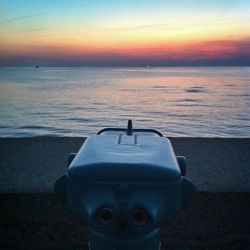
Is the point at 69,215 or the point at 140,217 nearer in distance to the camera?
the point at 140,217

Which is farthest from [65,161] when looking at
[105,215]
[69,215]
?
[105,215]

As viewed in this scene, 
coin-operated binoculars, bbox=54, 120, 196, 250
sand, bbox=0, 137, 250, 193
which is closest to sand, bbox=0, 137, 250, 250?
sand, bbox=0, 137, 250, 193

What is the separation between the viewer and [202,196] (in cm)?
656

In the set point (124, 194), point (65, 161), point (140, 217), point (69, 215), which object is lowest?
point (65, 161)

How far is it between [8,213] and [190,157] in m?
4.88

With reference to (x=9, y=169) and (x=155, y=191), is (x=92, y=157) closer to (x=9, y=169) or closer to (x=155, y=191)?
(x=155, y=191)

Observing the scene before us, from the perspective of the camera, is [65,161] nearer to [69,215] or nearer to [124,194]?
[69,215]

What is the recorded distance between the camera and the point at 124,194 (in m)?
2.51

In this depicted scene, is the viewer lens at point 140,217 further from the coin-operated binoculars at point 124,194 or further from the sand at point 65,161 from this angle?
the sand at point 65,161

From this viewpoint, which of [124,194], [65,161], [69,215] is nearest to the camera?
[124,194]

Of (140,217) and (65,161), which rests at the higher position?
(140,217)

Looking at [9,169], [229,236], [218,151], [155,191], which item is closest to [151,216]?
[155,191]

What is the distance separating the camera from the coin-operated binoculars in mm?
2498

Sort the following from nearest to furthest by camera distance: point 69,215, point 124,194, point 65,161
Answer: point 124,194, point 69,215, point 65,161
